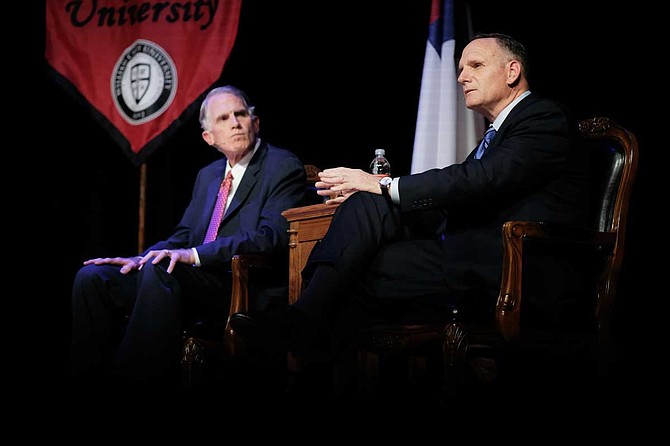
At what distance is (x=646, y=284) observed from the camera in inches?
131

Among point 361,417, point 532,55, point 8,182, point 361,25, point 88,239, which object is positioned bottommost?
point 361,417

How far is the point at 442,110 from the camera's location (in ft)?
12.9

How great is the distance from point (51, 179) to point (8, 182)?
0.24 metres

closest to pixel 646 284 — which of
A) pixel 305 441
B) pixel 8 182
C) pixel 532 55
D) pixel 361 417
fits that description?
pixel 532 55

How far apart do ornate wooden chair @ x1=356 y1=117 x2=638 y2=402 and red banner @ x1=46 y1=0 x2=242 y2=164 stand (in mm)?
2406

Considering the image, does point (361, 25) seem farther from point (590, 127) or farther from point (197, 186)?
point (590, 127)

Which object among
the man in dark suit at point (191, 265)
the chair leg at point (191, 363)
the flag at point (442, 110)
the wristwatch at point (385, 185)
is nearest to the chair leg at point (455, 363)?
the wristwatch at point (385, 185)

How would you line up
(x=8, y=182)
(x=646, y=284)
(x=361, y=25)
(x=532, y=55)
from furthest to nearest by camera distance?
(x=8, y=182), (x=361, y=25), (x=532, y=55), (x=646, y=284)

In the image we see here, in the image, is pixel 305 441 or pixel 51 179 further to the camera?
pixel 51 179

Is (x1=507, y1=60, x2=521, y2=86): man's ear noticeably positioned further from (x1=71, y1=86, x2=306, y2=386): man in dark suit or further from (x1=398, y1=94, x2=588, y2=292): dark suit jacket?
(x1=71, y1=86, x2=306, y2=386): man in dark suit

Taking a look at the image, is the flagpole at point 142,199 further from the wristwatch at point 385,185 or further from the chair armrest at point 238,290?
the wristwatch at point 385,185

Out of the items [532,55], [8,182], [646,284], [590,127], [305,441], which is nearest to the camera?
[305,441]

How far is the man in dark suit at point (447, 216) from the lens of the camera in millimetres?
2557

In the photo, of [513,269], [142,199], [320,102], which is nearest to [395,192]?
[513,269]
